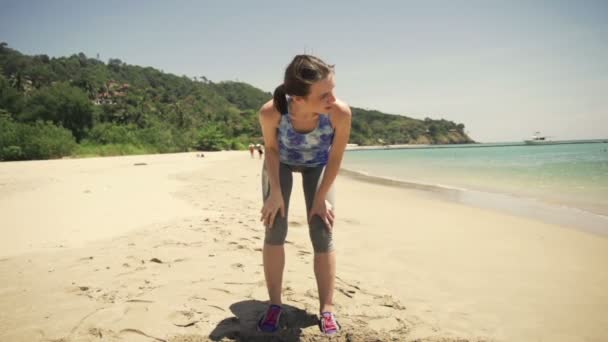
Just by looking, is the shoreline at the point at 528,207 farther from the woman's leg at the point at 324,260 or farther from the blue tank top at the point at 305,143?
the blue tank top at the point at 305,143

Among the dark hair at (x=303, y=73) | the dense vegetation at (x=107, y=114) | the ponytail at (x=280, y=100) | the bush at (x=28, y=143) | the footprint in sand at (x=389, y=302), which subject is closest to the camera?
the dark hair at (x=303, y=73)

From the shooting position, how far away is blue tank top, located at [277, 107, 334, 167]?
2178 mm

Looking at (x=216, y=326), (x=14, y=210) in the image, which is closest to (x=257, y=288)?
(x=216, y=326)

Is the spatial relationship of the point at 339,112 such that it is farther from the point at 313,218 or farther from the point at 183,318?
the point at 183,318

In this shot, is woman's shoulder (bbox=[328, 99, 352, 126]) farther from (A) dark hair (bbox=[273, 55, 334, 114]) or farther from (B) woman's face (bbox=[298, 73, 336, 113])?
(A) dark hair (bbox=[273, 55, 334, 114])

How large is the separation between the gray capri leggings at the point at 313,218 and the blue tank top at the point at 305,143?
0.05 m

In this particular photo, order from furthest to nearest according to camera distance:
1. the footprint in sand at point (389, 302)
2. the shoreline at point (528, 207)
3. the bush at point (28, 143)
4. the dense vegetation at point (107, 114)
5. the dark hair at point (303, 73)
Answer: the dense vegetation at point (107, 114) < the bush at point (28, 143) < the shoreline at point (528, 207) < the footprint in sand at point (389, 302) < the dark hair at point (303, 73)

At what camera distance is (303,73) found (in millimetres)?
1925

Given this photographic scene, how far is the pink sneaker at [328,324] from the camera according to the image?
81.6 inches

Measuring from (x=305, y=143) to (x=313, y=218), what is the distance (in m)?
0.50


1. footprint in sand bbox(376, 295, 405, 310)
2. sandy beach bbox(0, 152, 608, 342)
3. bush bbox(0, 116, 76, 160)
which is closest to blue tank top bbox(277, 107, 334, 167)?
sandy beach bbox(0, 152, 608, 342)

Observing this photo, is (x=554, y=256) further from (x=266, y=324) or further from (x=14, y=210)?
(x=14, y=210)

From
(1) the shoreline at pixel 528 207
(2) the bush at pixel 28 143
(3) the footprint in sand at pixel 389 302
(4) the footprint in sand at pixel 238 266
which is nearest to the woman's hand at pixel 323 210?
(3) the footprint in sand at pixel 389 302

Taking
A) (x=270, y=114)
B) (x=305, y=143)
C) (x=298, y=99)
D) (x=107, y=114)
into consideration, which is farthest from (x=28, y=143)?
(x=107, y=114)
